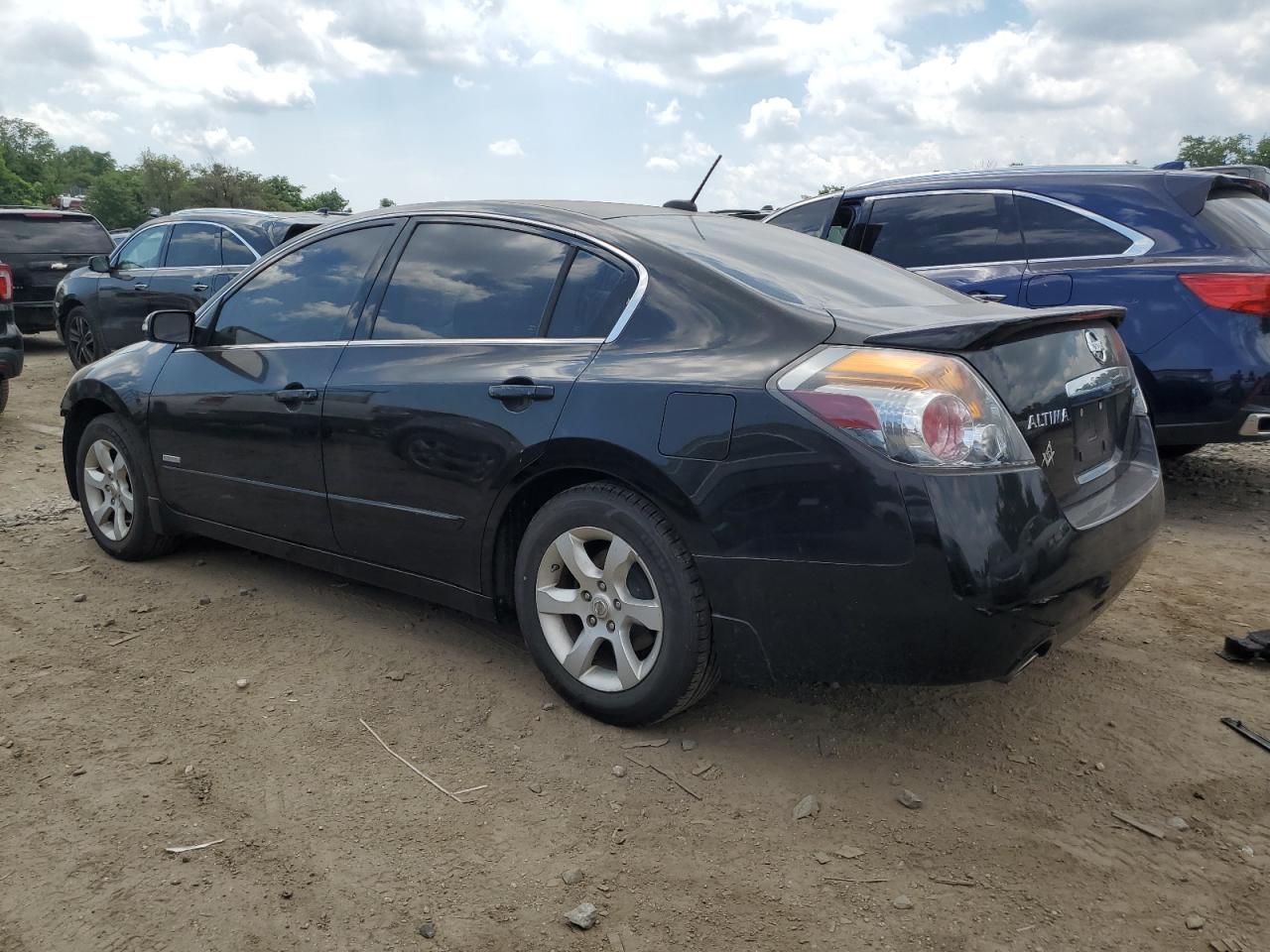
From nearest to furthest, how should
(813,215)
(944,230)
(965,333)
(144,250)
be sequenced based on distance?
(965,333)
(944,230)
(813,215)
(144,250)

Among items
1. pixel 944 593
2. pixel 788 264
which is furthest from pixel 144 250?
pixel 944 593

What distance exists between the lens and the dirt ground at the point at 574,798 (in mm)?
2326

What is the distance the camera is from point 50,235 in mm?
12938

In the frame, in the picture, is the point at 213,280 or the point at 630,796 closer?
the point at 630,796

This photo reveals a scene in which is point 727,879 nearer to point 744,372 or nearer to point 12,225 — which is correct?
point 744,372

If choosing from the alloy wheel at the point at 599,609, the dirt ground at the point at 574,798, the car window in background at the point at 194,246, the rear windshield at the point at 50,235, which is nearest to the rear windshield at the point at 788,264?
the alloy wheel at the point at 599,609

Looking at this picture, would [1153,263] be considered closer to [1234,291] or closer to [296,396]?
[1234,291]

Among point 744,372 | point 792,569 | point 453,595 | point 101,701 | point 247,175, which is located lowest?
point 101,701

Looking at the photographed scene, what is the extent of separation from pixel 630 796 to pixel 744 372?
1.18 m

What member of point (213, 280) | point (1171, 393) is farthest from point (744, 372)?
point (213, 280)

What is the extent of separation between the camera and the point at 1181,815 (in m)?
2.71

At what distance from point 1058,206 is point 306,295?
409 cm

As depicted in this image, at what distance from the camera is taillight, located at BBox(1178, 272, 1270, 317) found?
518 centimetres

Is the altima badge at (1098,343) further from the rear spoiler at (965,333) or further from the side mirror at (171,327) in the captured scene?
the side mirror at (171,327)
